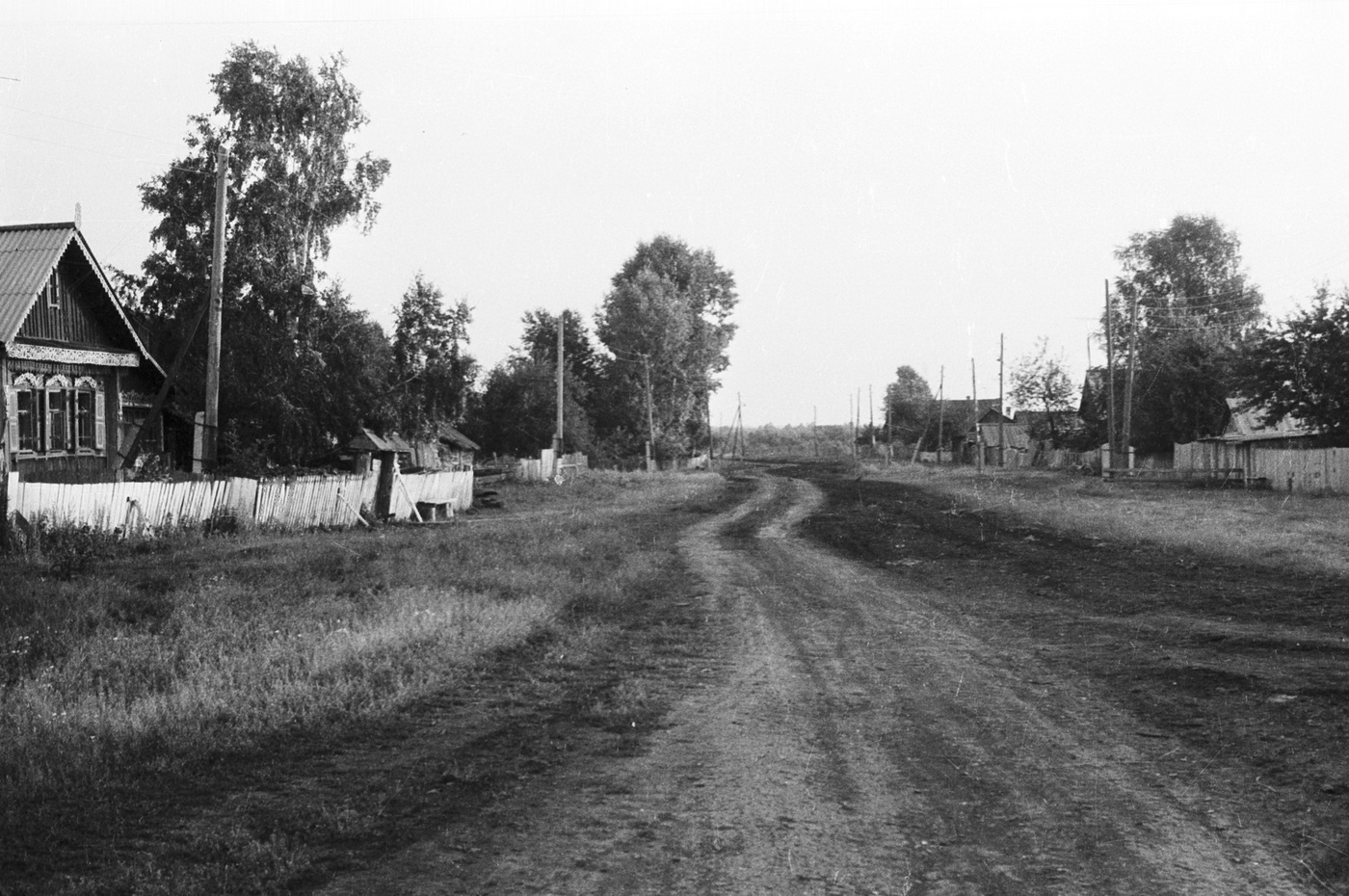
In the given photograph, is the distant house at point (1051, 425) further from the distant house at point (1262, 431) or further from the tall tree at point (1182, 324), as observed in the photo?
the distant house at point (1262, 431)

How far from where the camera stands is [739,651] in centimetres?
1003

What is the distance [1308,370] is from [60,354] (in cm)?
3884

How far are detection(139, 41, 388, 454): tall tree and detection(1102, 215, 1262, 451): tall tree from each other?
39546 mm

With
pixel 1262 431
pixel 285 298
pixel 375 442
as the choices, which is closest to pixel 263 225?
pixel 285 298

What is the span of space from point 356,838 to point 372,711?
2.65 m

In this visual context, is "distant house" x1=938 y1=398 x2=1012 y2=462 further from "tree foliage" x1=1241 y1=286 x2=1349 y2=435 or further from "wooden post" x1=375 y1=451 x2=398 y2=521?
"wooden post" x1=375 y1=451 x2=398 y2=521

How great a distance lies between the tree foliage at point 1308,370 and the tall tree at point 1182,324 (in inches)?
451

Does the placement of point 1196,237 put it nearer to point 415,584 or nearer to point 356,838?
point 415,584

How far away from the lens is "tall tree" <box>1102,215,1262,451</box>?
2106 inches

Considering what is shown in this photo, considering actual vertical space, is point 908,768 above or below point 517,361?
below

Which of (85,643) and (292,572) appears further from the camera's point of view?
(292,572)

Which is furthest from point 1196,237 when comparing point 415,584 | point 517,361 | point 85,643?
point 85,643

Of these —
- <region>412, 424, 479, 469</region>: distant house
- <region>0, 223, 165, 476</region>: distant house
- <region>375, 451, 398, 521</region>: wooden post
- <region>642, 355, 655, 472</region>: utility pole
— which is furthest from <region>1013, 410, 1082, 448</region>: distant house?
<region>0, 223, 165, 476</region>: distant house

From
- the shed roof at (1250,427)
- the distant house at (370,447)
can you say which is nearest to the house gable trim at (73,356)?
the distant house at (370,447)
